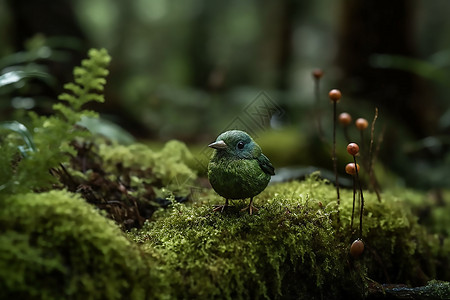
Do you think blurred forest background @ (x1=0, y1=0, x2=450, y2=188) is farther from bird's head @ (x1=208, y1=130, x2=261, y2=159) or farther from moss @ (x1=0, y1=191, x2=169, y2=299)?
moss @ (x1=0, y1=191, x2=169, y2=299)

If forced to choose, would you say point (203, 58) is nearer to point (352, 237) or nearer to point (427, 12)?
point (427, 12)

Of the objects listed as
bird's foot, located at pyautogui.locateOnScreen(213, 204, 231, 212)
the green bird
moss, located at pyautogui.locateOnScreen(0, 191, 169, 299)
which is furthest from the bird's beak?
moss, located at pyautogui.locateOnScreen(0, 191, 169, 299)

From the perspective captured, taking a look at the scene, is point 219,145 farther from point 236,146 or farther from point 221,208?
point 221,208

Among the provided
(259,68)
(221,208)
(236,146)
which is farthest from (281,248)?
A: (259,68)

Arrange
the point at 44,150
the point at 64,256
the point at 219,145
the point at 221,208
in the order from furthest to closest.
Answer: the point at 221,208 < the point at 219,145 < the point at 44,150 < the point at 64,256

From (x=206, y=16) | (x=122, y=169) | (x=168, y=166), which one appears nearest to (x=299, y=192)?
(x=168, y=166)

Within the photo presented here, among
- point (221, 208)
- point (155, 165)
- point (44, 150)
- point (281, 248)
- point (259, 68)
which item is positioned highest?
point (259, 68)

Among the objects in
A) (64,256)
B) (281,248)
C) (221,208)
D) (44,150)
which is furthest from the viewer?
(221,208)

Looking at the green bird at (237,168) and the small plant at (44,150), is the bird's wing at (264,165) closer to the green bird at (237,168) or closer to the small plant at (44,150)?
the green bird at (237,168)
